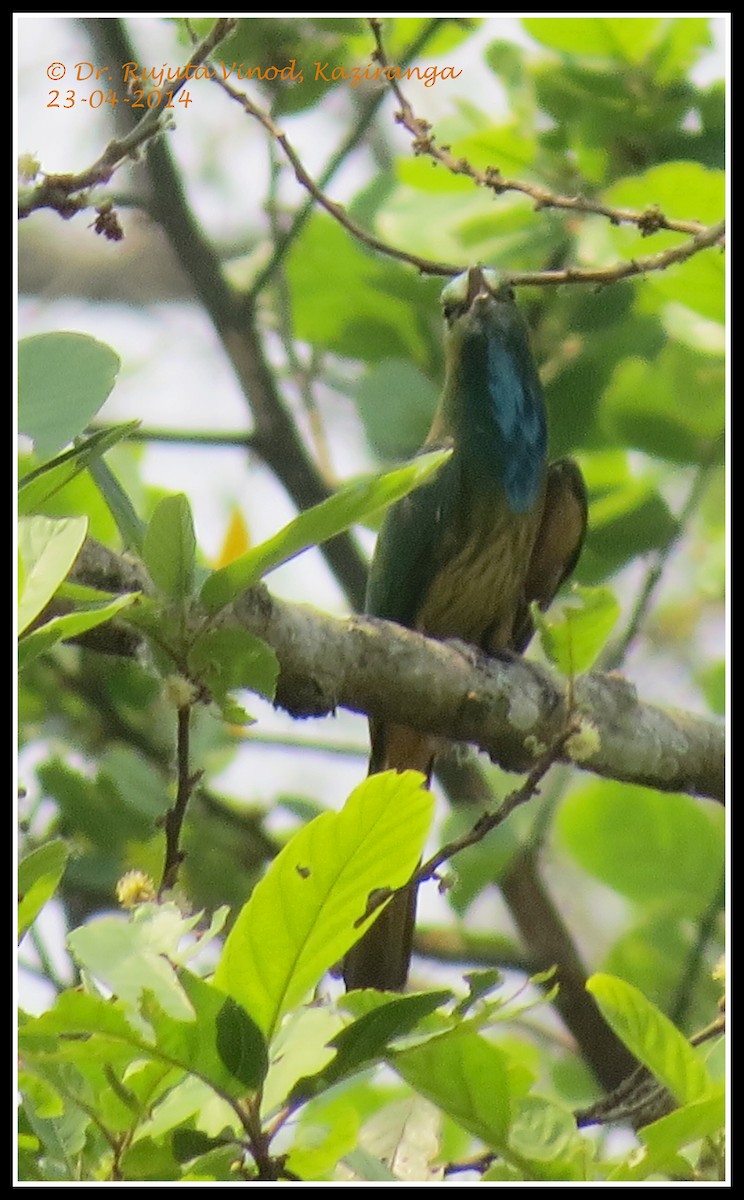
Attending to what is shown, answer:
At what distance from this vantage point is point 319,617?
2061 millimetres

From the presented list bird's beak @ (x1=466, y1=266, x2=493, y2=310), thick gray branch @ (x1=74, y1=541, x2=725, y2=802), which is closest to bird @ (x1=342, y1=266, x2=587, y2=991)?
bird's beak @ (x1=466, y1=266, x2=493, y2=310)

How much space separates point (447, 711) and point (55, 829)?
1293mm

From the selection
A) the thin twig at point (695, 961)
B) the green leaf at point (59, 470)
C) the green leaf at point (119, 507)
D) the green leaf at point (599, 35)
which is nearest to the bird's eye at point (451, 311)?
the green leaf at point (599, 35)

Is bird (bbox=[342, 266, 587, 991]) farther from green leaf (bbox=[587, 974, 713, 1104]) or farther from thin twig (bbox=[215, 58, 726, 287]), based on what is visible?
green leaf (bbox=[587, 974, 713, 1104])

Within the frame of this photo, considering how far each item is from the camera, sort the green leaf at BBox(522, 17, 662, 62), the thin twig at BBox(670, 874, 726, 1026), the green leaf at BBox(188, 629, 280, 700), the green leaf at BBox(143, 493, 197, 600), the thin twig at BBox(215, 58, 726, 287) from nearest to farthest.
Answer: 1. the green leaf at BBox(143, 493, 197, 600)
2. the green leaf at BBox(188, 629, 280, 700)
3. the thin twig at BBox(215, 58, 726, 287)
4. the thin twig at BBox(670, 874, 726, 1026)
5. the green leaf at BBox(522, 17, 662, 62)

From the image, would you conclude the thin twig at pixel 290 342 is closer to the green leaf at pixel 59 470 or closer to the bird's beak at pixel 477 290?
the bird's beak at pixel 477 290

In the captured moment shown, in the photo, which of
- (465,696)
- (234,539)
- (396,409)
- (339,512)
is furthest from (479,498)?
(339,512)

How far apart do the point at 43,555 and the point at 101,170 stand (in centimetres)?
60

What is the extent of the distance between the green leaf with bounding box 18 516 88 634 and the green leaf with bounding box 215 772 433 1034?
0.30 metres

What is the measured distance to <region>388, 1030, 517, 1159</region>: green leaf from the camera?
1.32 meters

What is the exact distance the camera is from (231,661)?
5.13 ft

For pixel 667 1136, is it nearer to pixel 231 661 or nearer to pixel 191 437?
pixel 231 661
